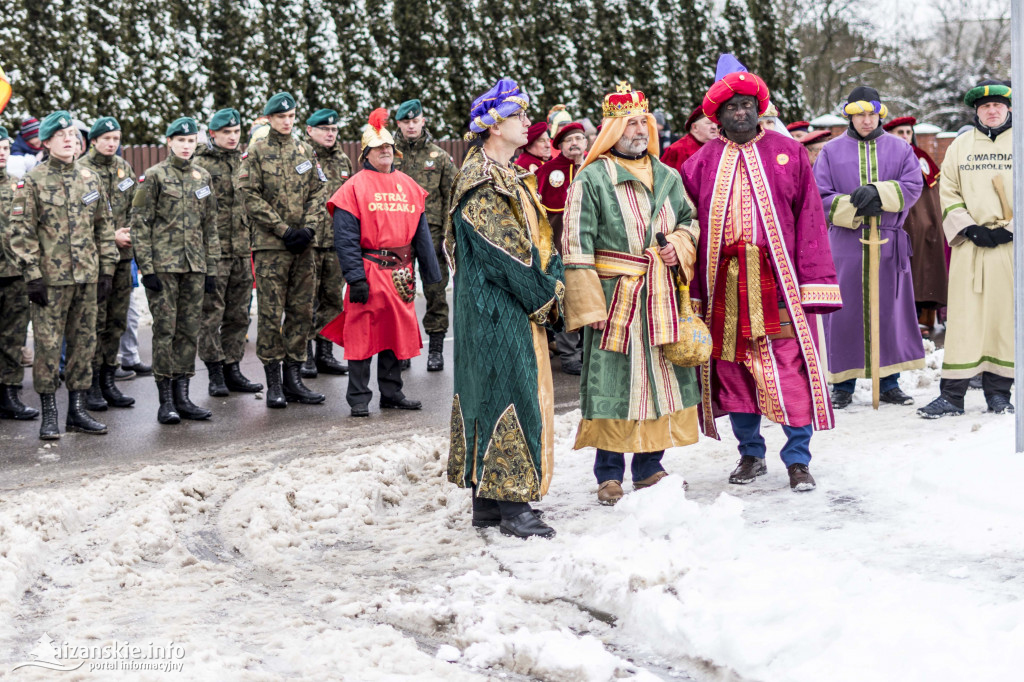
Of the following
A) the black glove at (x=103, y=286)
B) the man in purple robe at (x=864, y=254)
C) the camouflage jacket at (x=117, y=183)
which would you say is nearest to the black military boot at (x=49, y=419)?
the black glove at (x=103, y=286)

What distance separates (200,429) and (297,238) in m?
1.75

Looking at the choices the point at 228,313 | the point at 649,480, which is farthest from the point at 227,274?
the point at 649,480

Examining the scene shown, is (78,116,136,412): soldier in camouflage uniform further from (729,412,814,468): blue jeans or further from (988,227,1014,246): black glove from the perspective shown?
(988,227,1014,246): black glove

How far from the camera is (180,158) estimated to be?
9.48 m

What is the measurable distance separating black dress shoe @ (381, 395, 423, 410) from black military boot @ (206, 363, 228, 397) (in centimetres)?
159

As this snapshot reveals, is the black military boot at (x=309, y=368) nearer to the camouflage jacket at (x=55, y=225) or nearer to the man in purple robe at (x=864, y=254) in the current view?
the camouflage jacket at (x=55, y=225)

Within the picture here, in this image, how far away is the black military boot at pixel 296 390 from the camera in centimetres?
977

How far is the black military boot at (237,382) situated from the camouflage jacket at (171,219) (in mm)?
1187

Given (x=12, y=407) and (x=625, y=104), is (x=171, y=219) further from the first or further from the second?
(x=625, y=104)

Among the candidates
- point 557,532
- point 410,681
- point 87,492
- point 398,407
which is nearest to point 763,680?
point 410,681

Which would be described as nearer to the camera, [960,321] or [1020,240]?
[1020,240]

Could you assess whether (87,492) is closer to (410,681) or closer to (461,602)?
(461,602)

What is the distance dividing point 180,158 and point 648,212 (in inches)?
191

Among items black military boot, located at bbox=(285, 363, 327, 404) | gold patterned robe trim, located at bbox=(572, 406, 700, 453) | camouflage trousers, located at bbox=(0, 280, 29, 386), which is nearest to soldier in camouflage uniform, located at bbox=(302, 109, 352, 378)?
black military boot, located at bbox=(285, 363, 327, 404)
